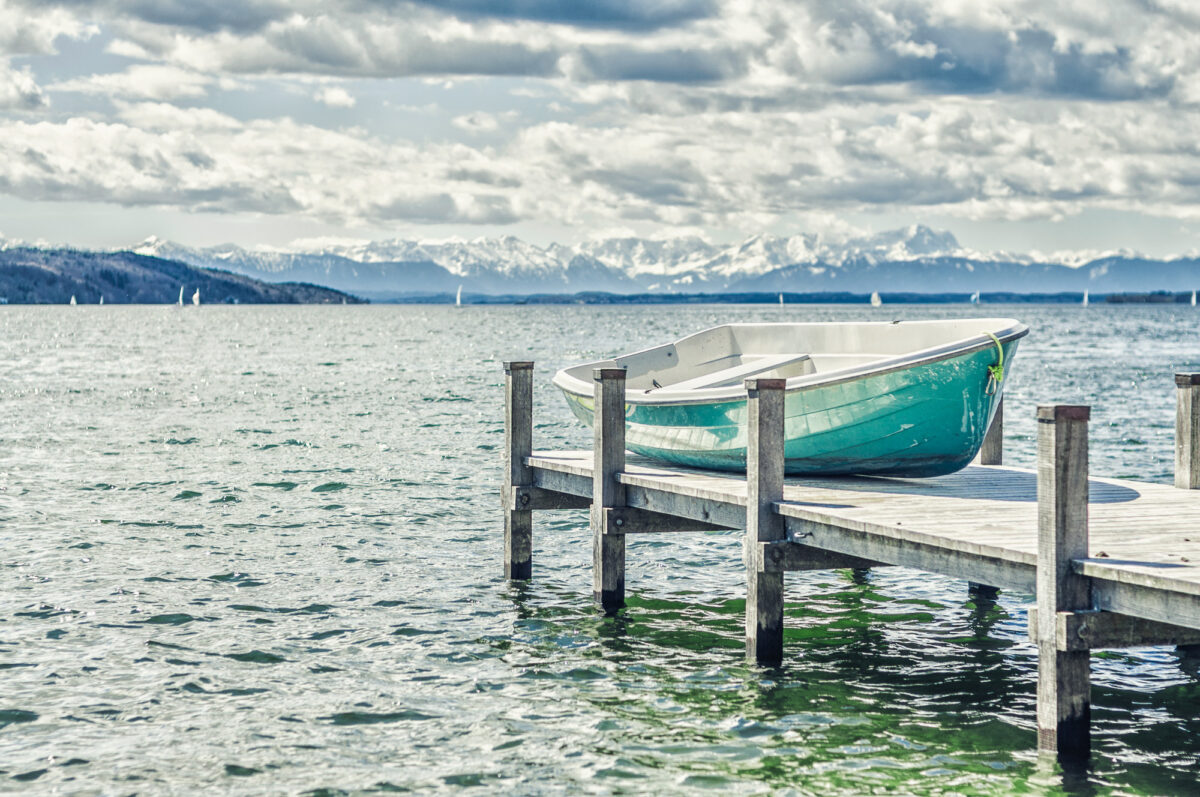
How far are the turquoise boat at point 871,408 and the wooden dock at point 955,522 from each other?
254 millimetres

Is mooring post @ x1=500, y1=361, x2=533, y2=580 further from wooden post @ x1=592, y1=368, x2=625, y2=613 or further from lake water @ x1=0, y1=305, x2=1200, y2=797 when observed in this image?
wooden post @ x1=592, y1=368, x2=625, y2=613

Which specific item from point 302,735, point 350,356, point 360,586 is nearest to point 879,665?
point 302,735

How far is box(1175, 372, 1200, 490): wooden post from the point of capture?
1210 centimetres

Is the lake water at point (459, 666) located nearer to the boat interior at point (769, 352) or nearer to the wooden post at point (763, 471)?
the wooden post at point (763, 471)

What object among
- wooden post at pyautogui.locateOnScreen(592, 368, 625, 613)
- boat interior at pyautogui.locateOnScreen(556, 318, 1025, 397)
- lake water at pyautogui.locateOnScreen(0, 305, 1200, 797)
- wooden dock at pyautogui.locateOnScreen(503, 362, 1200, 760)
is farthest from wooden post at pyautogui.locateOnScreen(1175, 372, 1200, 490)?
wooden post at pyautogui.locateOnScreen(592, 368, 625, 613)

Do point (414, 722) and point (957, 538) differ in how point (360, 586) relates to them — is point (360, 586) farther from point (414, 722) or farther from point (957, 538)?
point (957, 538)

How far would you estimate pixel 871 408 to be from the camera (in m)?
12.9

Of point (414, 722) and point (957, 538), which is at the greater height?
point (957, 538)

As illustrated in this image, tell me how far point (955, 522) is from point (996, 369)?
3.02m

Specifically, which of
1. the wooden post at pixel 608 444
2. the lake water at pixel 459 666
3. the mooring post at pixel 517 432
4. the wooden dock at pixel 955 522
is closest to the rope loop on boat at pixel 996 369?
the wooden dock at pixel 955 522

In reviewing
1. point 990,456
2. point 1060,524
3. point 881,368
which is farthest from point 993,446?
point 1060,524

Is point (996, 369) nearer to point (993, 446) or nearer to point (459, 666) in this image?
point (993, 446)

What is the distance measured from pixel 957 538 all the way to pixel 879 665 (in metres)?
3.52

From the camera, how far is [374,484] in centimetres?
2591
